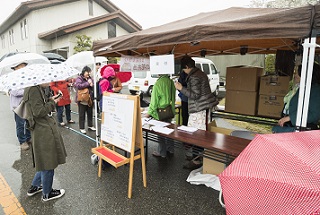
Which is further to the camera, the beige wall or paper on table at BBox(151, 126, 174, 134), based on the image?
the beige wall

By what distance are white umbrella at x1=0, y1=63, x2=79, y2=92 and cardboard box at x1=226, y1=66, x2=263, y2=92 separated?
328 cm

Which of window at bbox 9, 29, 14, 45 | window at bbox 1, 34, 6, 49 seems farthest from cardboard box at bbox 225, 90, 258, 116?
window at bbox 1, 34, 6, 49

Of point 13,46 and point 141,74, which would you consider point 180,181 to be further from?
point 13,46

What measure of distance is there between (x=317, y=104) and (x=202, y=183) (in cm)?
181

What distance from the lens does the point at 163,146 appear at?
3994 millimetres

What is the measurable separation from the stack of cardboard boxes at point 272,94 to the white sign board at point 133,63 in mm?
2448

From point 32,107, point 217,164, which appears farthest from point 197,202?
point 32,107

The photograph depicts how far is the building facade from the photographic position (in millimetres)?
13749

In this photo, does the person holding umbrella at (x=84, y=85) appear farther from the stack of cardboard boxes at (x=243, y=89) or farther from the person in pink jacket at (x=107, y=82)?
the stack of cardboard boxes at (x=243, y=89)

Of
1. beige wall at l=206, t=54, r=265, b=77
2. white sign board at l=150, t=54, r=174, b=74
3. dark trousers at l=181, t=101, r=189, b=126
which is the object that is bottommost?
dark trousers at l=181, t=101, r=189, b=126

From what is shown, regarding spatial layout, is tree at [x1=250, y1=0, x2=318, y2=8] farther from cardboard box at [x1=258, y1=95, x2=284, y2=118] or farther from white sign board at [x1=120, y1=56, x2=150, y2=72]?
white sign board at [x1=120, y1=56, x2=150, y2=72]

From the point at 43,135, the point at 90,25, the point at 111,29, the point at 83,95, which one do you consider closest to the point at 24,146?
the point at 83,95

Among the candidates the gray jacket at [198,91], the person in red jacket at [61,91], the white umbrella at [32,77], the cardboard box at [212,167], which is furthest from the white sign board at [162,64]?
the person in red jacket at [61,91]

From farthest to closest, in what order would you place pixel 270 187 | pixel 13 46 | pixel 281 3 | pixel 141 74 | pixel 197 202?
pixel 13 46 → pixel 281 3 → pixel 141 74 → pixel 197 202 → pixel 270 187
